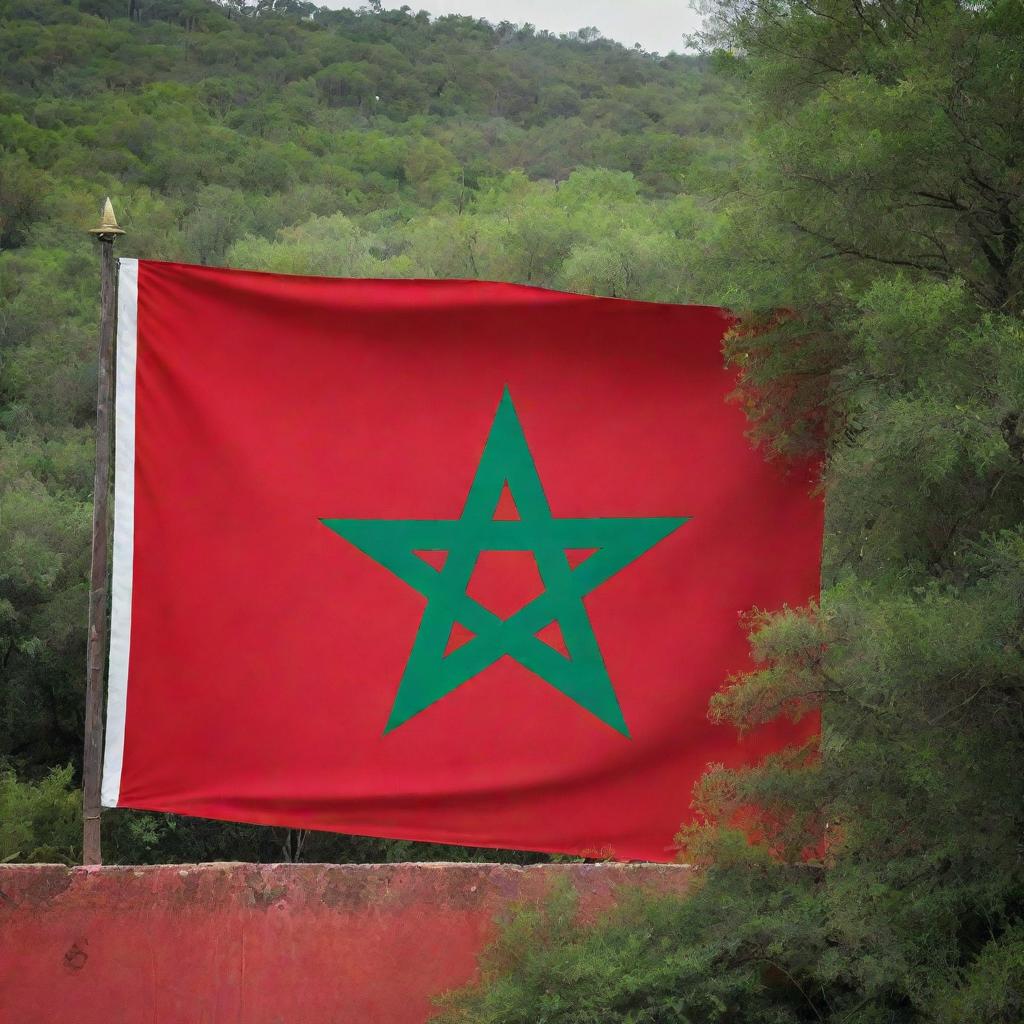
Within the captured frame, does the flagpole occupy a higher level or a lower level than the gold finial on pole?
lower

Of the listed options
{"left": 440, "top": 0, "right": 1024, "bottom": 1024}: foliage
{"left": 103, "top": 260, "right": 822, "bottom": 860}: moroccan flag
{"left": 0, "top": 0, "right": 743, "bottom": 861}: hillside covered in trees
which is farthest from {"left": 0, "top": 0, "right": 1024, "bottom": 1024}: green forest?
{"left": 0, "top": 0, "right": 743, "bottom": 861}: hillside covered in trees

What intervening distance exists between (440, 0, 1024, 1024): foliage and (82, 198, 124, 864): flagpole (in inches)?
63.7

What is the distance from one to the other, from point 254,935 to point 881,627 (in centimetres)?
276

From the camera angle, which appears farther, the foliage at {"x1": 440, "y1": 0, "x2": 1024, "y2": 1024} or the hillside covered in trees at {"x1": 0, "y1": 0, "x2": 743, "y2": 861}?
the hillside covered in trees at {"x1": 0, "y1": 0, "x2": 743, "y2": 861}

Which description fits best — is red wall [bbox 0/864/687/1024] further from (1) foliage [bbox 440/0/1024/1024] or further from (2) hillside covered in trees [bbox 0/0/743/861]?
(2) hillside covered in trees [bbox 0/0/743/861]

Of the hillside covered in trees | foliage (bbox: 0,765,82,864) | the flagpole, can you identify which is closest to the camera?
the flagpole

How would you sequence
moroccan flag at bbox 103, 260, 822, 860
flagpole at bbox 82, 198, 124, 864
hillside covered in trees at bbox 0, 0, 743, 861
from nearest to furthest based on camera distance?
1. flagpole at bbox 82, 198, 124, 864
2. moroccan flag at bbox 103, 260, 822, 860
3. hillside covered in trees at bbox 0, 0, 743, 861

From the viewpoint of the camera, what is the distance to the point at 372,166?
39.3 metres

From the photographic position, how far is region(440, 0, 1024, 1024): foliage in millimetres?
4762

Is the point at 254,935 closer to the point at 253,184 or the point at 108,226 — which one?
the point at 108,226

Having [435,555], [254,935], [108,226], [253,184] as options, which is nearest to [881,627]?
[435,555]

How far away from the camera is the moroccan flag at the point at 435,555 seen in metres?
5.69

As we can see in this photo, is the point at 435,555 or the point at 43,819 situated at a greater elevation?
the point at 435,555

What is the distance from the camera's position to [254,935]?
5672 mm
